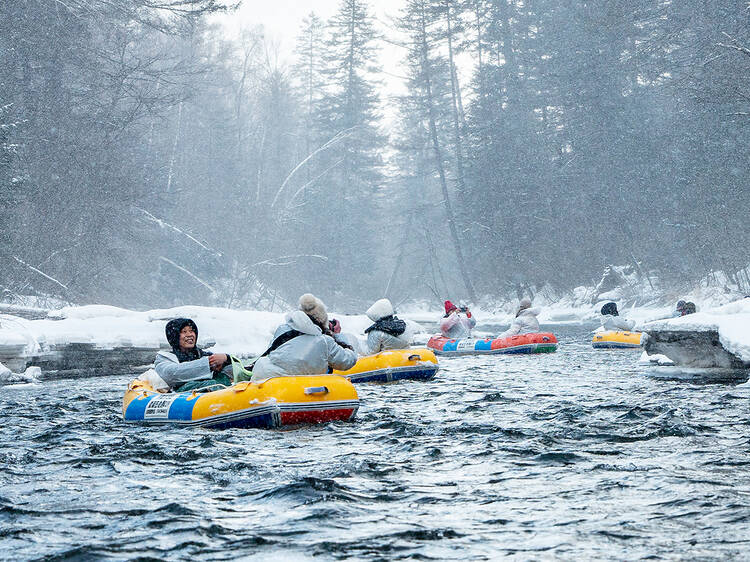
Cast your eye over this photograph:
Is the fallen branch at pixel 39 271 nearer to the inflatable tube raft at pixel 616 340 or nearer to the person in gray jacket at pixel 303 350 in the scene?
the inflatable tube raft at pixel 616 340

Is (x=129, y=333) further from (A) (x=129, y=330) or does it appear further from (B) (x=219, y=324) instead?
(B) (x=219, y=324)

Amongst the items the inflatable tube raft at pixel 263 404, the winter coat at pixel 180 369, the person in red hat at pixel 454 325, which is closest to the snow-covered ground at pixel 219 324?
the person in red hat at pixel 454 325

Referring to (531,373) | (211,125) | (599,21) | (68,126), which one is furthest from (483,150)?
(531,373)

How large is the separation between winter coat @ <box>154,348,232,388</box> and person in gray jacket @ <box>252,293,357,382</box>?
2.05 feet

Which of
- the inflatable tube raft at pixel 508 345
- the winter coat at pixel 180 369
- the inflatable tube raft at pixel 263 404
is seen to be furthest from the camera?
the inflatable tube raft at pixel 508 345

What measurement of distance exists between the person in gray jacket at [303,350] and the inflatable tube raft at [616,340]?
11416 mm

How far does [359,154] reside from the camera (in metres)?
54.5

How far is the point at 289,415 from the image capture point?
26.0 feet

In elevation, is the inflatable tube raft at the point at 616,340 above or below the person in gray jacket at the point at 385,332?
below

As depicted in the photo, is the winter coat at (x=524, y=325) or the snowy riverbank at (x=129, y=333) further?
the winter coat at (x=524, y=325)

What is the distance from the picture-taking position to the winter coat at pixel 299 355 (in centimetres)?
848

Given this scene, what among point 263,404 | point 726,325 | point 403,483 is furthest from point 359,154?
point 403,483

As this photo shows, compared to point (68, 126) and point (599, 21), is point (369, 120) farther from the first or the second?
point (68, 126)

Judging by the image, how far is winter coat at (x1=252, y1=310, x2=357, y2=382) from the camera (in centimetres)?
848
